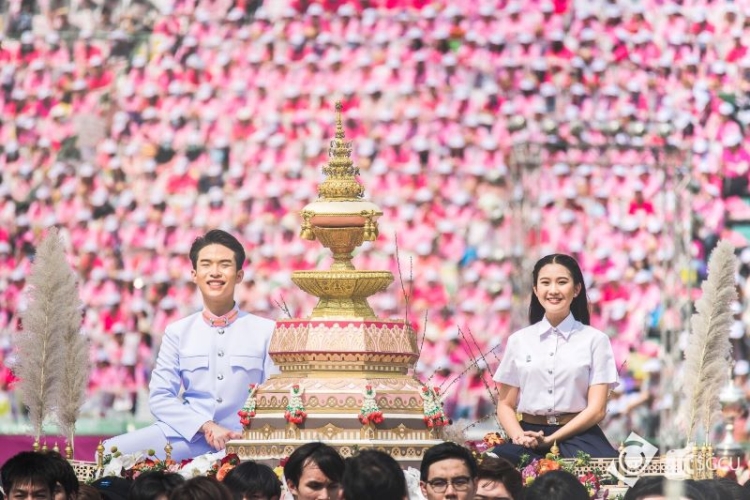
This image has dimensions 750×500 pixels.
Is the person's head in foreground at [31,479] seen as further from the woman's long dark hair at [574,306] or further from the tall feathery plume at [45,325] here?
the woman's long dark hair at [574,306]

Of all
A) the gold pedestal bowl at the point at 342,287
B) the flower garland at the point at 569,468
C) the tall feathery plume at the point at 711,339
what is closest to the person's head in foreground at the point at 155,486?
the flower garland at the point at 569,468

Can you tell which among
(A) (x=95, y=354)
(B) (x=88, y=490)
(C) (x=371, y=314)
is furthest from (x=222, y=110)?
(B) (x=88, y=490)

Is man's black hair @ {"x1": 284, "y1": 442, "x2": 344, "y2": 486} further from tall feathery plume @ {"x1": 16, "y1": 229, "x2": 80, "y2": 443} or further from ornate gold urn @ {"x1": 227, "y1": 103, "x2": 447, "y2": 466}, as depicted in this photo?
tall feathery plume @ {"x1": 16, "y1": 229, "x2": 80, "y2": 443}

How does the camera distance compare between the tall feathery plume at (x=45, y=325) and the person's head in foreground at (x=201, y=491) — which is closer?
the person's head in foreground at (x=201, y=491)

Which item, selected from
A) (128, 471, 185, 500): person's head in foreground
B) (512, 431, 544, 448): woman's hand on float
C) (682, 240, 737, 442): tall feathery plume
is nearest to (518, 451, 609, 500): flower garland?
(512, 431, 544, 448): woman's hand on float

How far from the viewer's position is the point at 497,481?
10023 mm

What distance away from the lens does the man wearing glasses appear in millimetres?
9250

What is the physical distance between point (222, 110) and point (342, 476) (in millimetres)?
12180

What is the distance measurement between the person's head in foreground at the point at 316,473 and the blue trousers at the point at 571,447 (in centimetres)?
155

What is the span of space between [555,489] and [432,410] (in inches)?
102

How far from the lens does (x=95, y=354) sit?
67.5ft

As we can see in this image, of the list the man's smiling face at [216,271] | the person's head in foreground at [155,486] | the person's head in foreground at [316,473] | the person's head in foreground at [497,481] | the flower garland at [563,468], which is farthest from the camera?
the man's smiling face at [216,271]

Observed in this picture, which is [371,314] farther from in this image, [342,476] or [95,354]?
[95,354]

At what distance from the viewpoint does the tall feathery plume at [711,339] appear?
38.3ft
